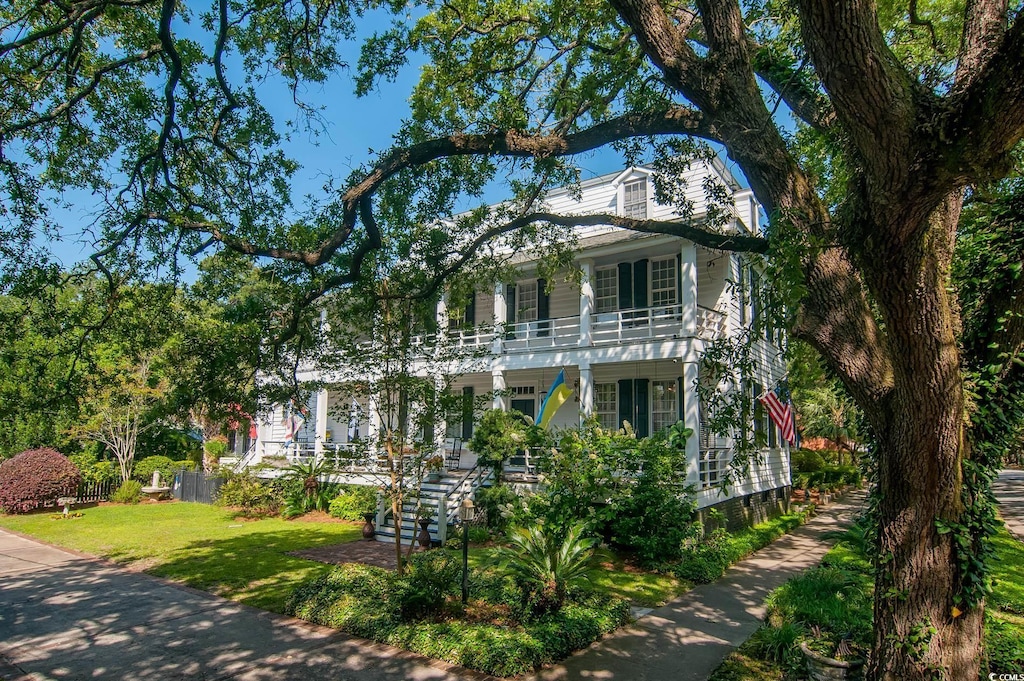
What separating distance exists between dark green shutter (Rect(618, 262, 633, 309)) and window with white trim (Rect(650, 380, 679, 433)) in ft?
8.14

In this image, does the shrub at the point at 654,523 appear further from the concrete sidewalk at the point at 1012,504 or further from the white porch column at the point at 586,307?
the concrete sidewalk at the point at 1012,504

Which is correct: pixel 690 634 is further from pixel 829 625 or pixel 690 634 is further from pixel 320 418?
pixel 320 418

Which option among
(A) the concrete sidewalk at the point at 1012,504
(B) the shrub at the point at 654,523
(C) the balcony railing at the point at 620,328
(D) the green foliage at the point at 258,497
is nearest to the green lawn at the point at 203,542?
(D) the green foliage at the point at 258,497

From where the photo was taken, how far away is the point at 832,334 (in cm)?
466

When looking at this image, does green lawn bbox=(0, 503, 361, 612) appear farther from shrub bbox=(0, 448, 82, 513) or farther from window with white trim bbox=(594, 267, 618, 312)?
window with white trim bbox=(594, 267, 618, 312)

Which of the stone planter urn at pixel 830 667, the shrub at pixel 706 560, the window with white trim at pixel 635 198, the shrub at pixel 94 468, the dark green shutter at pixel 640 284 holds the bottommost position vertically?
the shrub at pixel 706 560

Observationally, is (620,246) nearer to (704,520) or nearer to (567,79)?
(567,79)

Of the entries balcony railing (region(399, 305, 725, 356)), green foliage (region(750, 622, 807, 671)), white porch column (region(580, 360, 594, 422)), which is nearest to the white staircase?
white porch column (region(580, 360, 594, 422))

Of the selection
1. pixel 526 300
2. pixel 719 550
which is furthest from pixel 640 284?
pixel 719 550

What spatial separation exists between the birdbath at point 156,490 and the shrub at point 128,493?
273mm

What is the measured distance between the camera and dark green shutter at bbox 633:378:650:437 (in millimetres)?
17500

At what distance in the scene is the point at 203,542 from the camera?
51.1ft

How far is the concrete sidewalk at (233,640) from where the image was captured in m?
7.15

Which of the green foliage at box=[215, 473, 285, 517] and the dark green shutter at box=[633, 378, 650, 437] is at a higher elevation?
the dark green shutter at box=[633, 378, 650, 437]
